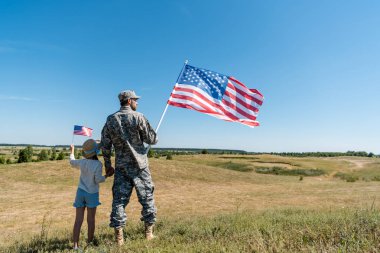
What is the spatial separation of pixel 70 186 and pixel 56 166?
21.9 feet

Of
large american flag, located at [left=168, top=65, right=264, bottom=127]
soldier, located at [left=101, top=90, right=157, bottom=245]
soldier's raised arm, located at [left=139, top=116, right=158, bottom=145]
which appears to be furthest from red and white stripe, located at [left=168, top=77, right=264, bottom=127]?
soldier, located at [left=101, top=90, right=157, bottom=245]

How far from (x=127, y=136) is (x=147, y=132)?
0.35m

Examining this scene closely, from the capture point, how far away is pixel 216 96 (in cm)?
882

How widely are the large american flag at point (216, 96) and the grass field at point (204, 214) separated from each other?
2540 mm

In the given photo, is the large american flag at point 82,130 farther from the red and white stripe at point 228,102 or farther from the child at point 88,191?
the child at point 88,191

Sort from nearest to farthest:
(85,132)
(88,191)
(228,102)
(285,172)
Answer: (88,191) < (228,102) < (85,132) < (285,172)

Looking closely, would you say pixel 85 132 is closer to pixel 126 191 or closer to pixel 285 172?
pixel 126 191

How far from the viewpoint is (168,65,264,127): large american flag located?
8.48 meters

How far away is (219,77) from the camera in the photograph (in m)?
9.03

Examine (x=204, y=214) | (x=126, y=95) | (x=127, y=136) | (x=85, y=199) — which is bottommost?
(x=204, y=214)

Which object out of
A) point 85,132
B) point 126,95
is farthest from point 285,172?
point 126,95

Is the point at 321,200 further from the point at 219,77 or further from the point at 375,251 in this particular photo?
the point at 375,251

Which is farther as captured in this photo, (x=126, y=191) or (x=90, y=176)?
(x=90, y=176)

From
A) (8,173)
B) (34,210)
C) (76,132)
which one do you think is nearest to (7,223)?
(34,210)
